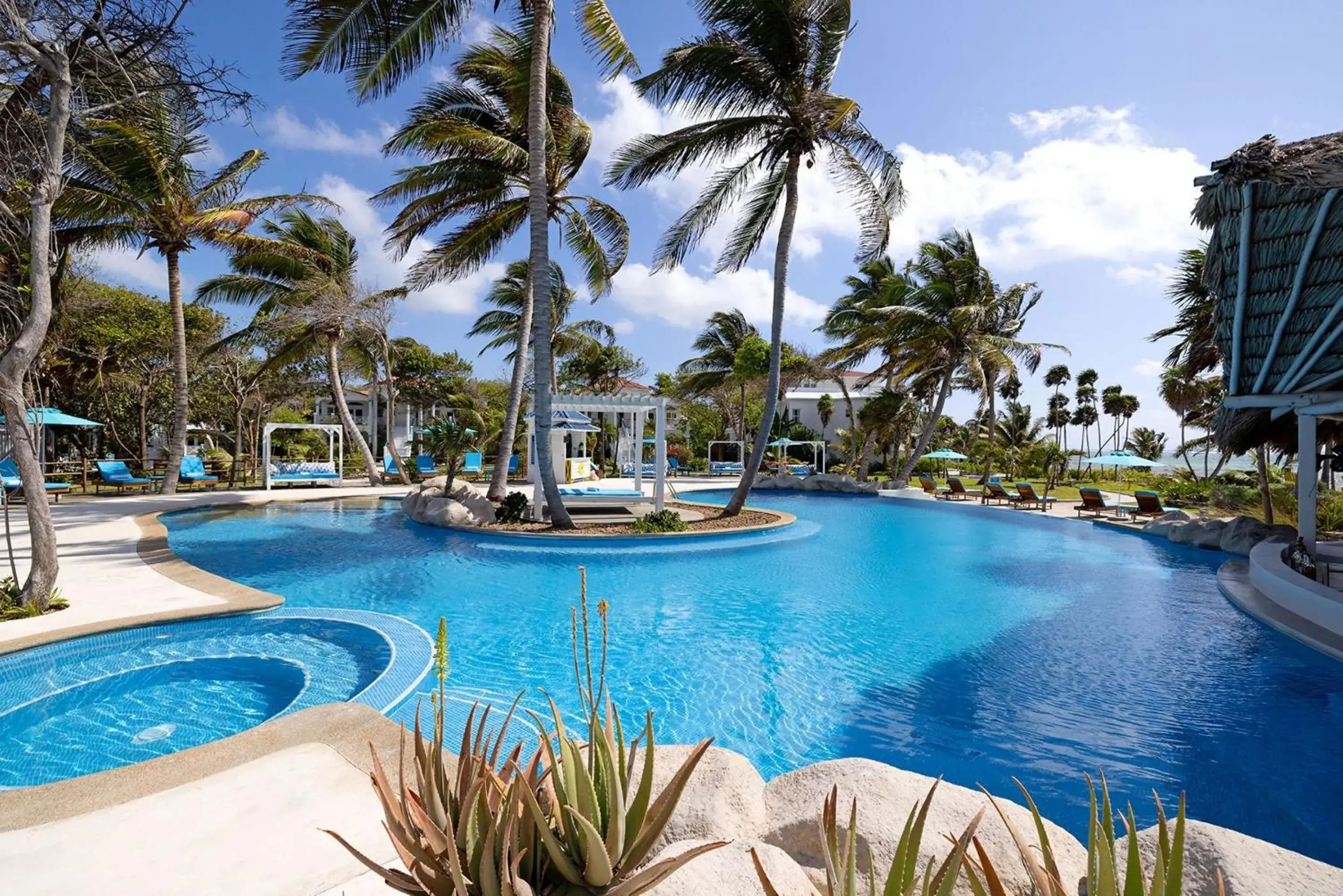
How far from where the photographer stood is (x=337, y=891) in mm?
2475

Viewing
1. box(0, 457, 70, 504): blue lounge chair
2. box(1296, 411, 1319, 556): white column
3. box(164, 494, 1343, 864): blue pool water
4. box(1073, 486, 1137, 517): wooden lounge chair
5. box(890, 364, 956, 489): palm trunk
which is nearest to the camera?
box(164, 494, 1343, 864): blue pool water

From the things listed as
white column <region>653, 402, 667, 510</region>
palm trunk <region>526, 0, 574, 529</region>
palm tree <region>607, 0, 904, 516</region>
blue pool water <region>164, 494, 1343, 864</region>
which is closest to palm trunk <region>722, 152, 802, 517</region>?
palm tree <region>607, 0, 904, 516</region>

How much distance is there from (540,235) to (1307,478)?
1286 cm

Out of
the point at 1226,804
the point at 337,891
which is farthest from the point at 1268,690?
the point at 337,891

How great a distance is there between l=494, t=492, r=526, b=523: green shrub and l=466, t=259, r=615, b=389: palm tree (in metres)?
9.93

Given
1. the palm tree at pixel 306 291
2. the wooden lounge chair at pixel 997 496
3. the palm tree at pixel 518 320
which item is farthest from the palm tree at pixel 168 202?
the wooden lounge chair at pixel 997 496

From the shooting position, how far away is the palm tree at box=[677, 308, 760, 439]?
106ft

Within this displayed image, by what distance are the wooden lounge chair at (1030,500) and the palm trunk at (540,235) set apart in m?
15.5

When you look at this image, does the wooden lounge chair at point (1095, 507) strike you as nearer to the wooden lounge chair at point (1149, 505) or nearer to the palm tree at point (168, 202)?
the wooden lounge chair at point (1149, 505)

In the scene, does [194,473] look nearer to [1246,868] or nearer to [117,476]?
[117,476]

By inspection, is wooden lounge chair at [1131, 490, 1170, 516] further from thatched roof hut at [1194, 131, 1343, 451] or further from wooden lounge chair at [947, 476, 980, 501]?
thatched roof hut at [1194, 131, 1343, 451]

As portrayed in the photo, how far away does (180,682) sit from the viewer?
18.4ft

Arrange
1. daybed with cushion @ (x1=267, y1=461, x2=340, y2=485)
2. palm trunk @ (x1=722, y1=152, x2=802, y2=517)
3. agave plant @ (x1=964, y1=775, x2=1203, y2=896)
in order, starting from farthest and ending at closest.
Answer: daybed with cushion @ (x1=267, y1=461, x2=340, y2=485) < palm trunk @ (x1=722, y1=152, x2=802, y2=517) < agave plant @ (x1=964, y1=775, x2=1203, y2=896)

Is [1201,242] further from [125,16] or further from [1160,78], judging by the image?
[125,16]
